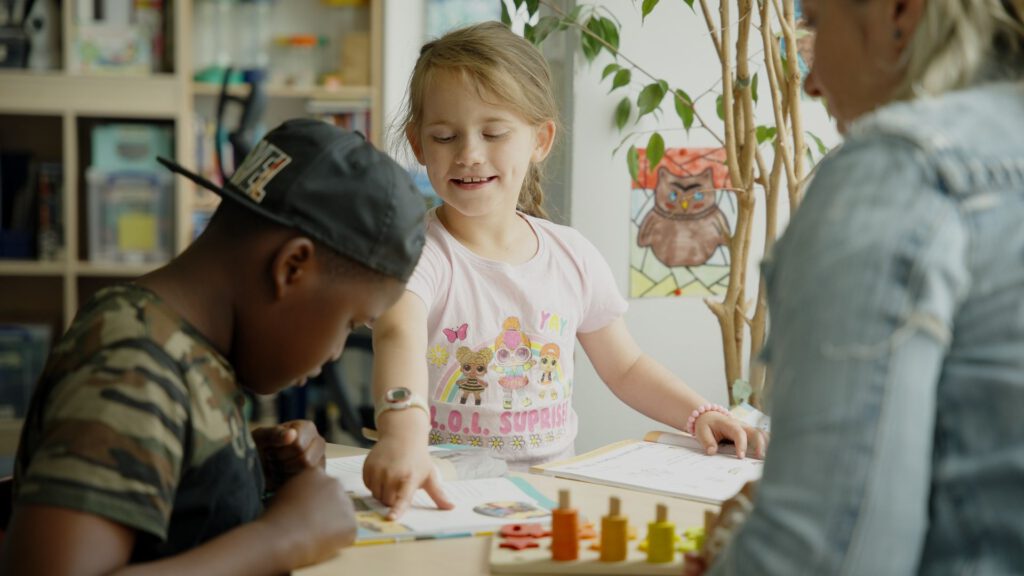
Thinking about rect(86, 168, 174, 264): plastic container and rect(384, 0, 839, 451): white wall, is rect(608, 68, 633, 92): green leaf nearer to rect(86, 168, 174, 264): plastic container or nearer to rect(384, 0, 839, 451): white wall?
rect(384, 0, 839, 451): white wall

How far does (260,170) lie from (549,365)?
852 millimetres

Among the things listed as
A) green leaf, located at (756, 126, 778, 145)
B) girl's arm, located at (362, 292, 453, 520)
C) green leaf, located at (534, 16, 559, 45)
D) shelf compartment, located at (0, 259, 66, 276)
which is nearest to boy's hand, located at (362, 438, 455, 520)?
girl's arm, located at (362, 292, 453, 520)

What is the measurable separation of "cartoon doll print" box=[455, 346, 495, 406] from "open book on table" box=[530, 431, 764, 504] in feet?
0.93

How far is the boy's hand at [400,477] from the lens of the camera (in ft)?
3.98

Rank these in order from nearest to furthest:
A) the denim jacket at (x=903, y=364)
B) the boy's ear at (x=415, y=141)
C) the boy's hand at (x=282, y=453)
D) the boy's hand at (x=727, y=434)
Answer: the denim jacket at (x=903, y=364) < the boy's hand at (x=282, y=453) < the boy's hand at (x=727, y=434) < the boy's ear at (x=415, y=141)

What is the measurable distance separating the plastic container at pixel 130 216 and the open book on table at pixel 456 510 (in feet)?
11.6

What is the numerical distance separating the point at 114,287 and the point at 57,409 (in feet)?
0.54

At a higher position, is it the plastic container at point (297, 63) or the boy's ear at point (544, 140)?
the plastic container at point (297, 63)

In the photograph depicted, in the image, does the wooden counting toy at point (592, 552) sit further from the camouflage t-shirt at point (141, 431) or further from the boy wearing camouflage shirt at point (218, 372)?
the camouflage t-shirt at point (141, 431)

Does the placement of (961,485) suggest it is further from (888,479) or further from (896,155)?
(896,155)

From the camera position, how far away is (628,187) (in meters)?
2.63

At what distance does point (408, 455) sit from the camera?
126cm

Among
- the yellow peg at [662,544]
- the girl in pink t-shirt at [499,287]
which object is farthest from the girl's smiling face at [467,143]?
the yellow peg at [662,544]

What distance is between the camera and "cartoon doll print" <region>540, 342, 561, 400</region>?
181cm
